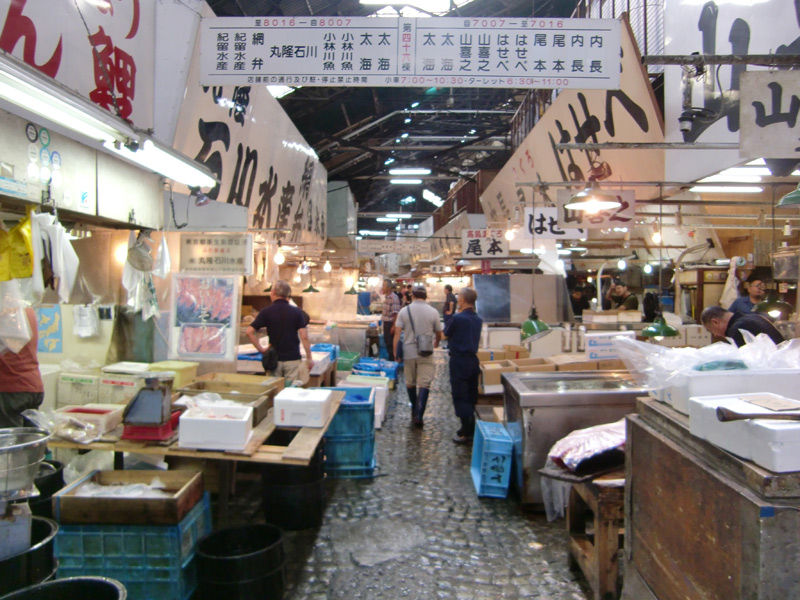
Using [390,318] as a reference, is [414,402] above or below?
below

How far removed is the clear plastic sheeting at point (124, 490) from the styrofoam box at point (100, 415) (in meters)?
0.52

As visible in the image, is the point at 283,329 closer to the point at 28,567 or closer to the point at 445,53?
the point at 445,53

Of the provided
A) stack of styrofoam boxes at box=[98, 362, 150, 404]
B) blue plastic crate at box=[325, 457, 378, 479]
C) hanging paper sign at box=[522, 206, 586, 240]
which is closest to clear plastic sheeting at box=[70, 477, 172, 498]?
stack of styrofoam boxes at box=[98, 362, 150, 404]

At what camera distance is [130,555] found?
11.1 feet

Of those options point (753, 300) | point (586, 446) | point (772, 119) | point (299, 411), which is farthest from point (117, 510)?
point (753, 300)

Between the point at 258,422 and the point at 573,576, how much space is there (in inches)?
110

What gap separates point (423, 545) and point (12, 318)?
3662 mm

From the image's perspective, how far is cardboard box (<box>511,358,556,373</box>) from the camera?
7570 mm

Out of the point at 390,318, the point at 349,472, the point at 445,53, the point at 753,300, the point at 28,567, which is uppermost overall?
the point at 445,53

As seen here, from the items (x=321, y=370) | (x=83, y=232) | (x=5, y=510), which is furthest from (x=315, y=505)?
(x=83, y=232)

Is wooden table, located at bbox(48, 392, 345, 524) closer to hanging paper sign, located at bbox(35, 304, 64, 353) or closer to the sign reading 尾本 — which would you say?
hanging paper sign, located at bbox(35, 304, 64, 353)

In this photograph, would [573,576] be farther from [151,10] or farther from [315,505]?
[151,10]

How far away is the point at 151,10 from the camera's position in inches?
240

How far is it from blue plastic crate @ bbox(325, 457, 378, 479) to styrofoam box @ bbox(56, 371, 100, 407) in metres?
2.60
